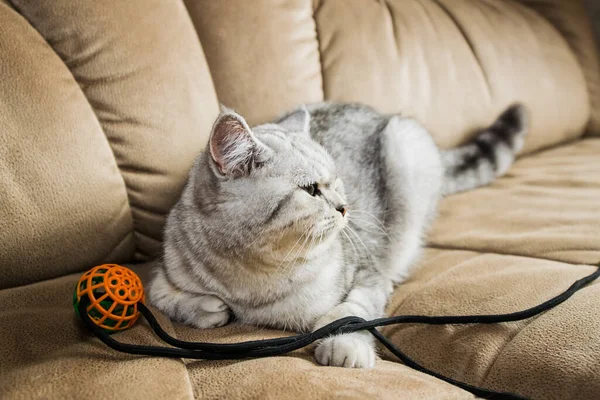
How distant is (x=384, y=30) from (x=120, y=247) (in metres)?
1.19

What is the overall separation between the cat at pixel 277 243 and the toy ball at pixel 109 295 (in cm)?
15

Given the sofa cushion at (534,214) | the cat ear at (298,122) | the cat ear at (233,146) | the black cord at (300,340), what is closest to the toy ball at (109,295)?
the black cord at (300,340)

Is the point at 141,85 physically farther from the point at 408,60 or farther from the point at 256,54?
the point at 408,60

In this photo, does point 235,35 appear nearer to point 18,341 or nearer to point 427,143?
point 427,143

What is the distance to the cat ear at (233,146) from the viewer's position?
101 centimetres

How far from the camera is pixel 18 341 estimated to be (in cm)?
103

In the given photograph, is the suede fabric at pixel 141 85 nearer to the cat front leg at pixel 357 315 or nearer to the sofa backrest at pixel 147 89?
the sofa backrest at pixel 147 89

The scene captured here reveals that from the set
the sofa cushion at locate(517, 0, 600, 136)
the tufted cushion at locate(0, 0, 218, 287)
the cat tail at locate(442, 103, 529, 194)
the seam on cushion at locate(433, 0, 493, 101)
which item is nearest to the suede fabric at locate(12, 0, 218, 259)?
the tufted cushion at locate(0, 0, 218, 287)

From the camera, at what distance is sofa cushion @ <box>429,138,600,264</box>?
1.43m

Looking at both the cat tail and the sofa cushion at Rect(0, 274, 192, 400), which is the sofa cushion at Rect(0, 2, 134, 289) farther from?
the cat tail

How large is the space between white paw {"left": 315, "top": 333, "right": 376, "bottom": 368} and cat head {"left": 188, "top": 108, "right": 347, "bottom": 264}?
0.64 ft

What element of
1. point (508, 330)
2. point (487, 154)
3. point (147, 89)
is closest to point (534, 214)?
point (487, 154)

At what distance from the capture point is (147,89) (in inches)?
55.6

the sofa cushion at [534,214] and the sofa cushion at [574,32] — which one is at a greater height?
the sofa cushion at [574,32]
